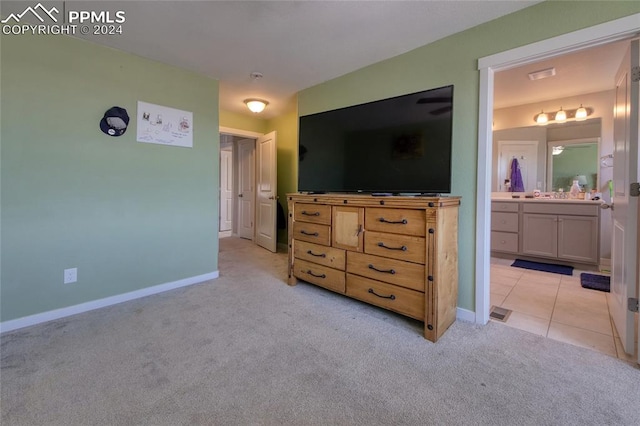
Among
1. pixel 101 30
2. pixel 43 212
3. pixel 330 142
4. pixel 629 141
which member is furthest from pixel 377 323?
pixel 101 30

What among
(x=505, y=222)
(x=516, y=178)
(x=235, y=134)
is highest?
(x=235, y=134)

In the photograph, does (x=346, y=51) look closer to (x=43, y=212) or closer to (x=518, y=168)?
(x=43, y=212)

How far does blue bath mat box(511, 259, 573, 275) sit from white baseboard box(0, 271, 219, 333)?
13.1 feet

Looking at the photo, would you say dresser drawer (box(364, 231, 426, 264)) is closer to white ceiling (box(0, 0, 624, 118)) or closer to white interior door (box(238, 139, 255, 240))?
white ceiling (box(0, 0, 624, 118))

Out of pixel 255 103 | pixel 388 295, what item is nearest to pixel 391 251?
pixel 388 295

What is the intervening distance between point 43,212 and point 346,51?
2.79 meters

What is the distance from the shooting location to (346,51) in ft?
8.09

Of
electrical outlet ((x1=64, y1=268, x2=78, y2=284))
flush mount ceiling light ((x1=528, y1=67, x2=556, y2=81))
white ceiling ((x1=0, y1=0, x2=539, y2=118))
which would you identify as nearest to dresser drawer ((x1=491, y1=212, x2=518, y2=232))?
flush mount ceiling light ((x1=528, y1=67, x2=556, y2=81))

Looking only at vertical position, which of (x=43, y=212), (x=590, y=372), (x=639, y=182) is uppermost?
(x=639, y=182)

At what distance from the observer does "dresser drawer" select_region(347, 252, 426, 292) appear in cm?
190

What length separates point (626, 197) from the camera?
168cm

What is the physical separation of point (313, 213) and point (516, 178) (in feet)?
11.4

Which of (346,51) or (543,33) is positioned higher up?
(346,51)
